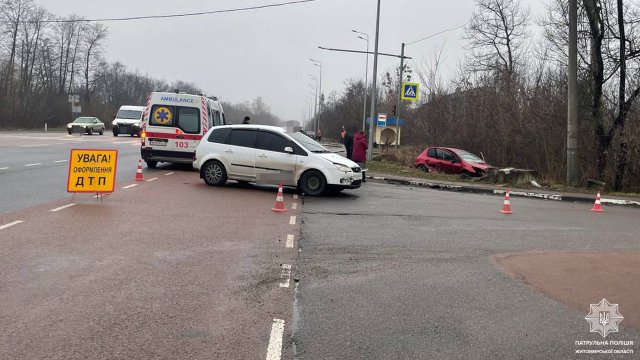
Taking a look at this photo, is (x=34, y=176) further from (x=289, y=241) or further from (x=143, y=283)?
(x=143, y=283)

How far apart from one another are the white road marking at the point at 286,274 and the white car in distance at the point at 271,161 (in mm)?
7326

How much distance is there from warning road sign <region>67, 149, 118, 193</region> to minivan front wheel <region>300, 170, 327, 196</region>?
15.1 ft

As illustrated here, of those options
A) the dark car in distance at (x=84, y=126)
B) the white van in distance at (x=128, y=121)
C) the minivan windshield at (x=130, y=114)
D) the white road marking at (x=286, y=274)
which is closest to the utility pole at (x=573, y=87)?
the white road marking at (x=286, y=274)

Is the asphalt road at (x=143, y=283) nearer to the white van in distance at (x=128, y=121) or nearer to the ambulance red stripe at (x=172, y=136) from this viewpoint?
the ambulance red stripe at (x=172, y=136)

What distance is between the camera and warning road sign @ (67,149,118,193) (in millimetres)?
11359

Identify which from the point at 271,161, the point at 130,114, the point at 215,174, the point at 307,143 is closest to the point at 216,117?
the point at 215,174

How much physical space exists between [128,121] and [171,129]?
81.1 ft

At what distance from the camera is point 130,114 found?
138ft

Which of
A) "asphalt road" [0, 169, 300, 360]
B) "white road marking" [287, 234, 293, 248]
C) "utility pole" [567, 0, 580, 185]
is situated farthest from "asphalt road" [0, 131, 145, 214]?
"utility pole" [567, 0, 580, 185]

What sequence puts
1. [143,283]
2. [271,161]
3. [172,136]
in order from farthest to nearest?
[172,136] < [271,161] < [143,283]

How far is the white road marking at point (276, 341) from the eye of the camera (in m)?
3.93

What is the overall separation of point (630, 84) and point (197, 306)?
20.4 metres

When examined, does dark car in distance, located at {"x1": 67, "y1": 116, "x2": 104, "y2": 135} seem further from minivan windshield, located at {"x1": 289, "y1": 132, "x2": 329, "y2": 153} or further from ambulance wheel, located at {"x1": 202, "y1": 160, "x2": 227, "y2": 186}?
minivan windshield, located at {"x1": 289, "y1": 132, "x2": 329, "y2": 153}

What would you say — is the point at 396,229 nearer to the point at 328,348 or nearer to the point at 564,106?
the point at 328,348
